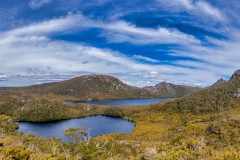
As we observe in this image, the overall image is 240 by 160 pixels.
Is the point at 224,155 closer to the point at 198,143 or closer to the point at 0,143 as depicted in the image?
the point at 198,143

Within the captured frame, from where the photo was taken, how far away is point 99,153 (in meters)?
46.5

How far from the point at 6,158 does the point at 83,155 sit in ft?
107

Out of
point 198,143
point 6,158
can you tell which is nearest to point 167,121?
point 198,143

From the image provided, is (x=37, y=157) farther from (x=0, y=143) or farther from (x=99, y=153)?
(x=99, y=153)

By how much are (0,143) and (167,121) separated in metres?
188

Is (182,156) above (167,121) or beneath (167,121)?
above

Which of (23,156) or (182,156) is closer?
(23,156)

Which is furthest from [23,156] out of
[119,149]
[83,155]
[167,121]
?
[167,121]

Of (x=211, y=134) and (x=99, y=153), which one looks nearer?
(x=99, y=153)

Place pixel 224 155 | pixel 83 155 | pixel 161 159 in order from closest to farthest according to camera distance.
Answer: pixel 224 155, pixel 161 159, pixel 83 155

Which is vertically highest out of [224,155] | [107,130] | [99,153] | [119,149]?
[224,155]

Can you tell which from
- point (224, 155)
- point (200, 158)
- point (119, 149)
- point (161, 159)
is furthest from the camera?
point (119, 149)

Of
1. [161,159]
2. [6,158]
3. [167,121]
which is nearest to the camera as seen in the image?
[6,158]

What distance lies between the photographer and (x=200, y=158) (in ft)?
51.6
